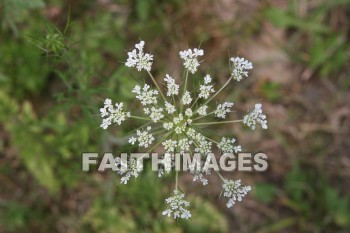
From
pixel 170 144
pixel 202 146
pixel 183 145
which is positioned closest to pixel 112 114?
pixel 170 144

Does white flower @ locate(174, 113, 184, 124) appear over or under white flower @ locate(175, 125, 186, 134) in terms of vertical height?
over

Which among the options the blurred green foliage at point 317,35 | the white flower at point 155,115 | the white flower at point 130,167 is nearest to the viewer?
the white flower at point 130,167

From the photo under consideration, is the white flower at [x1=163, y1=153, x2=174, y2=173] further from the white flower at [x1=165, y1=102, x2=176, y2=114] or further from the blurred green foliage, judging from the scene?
the blurred green foliage

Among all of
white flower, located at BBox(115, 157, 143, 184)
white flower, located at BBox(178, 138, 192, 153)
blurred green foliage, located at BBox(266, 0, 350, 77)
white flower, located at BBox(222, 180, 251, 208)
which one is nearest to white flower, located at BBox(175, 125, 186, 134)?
white flower, located at BBox(178, 138, 192, 153)

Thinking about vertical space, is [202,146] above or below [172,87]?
below

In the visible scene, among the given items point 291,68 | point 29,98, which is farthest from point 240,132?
point 29,98

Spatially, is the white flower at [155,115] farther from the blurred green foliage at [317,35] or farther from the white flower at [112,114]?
the blurred green foliage at [317,35]

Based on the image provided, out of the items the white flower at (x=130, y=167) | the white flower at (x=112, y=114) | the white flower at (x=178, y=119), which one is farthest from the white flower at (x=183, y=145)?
the white flower at (x=112, y=114)

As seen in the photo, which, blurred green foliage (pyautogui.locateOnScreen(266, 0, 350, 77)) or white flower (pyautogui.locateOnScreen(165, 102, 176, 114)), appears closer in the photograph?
white flower (pyautogui.locateOnScreen(165, 102, 176, 114))

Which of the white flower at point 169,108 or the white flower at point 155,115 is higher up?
the white flower at point 169,108

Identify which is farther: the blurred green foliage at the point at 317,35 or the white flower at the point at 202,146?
the blurred green foliage at the point at 317,35

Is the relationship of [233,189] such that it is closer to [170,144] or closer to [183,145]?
[183,145]
